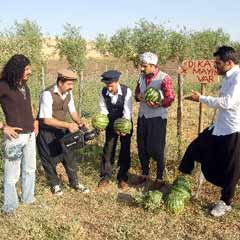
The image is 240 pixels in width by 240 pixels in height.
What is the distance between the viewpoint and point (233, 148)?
5.07 metres

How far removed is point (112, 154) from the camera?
21.7 feet

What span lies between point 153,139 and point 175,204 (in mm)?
1124

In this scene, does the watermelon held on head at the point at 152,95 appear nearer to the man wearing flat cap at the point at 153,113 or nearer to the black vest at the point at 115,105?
the man wearing flat cap at the point at 153,113

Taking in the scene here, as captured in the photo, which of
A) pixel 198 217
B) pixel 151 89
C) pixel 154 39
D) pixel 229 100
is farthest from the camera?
pixel 154 39

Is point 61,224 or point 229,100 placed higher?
point 229,100

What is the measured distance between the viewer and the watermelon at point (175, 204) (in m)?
5.43

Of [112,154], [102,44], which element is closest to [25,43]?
[112,154]

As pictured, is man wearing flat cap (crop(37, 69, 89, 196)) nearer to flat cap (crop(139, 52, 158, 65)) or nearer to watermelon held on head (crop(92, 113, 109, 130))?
watermelon held on head (crop(92, 113, 109, 130))

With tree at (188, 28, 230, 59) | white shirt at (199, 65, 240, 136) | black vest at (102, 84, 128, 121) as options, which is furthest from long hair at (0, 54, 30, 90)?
tree at (188, 28, 230, 59)

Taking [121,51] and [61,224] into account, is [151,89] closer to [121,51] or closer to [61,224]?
[61,224]

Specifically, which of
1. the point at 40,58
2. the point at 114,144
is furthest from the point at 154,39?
the point at 114,144

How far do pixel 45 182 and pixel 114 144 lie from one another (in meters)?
1.30

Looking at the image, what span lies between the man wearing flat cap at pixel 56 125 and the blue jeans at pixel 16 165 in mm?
553

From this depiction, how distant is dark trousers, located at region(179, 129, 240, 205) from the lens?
5.11 metres
